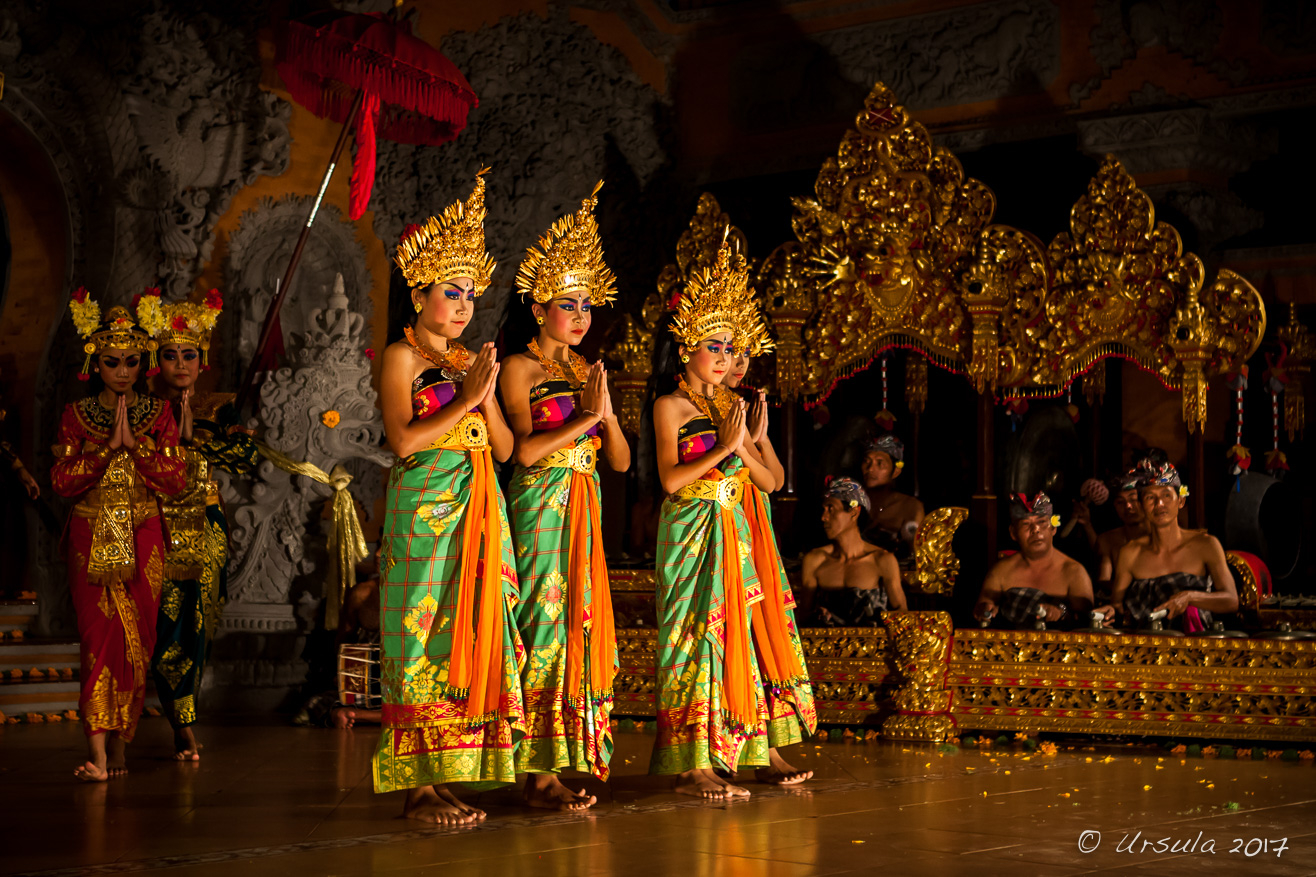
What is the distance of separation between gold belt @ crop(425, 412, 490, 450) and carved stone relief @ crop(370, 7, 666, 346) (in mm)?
4555

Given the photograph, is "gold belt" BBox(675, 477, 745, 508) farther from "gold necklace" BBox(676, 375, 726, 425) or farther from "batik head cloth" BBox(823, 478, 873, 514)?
"batik head cloth" BBox(823, 478, 873, 514)

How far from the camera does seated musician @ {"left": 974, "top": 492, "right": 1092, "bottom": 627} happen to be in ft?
21.3

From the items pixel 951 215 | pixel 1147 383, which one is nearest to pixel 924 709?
pixel 951 215

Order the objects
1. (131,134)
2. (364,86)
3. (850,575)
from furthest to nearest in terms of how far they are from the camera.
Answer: (131,134)
(364,86)
(850,575)

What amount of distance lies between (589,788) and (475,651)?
0.85 meters

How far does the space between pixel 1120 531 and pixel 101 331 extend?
182 inches

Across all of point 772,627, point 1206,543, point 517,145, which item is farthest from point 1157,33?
point 772,627

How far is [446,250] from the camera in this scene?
4.48 m

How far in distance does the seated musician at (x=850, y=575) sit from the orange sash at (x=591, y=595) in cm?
222

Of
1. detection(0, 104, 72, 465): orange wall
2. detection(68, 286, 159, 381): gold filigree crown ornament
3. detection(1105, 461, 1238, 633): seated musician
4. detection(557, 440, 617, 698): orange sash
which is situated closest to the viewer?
detection(557, 440, 617, 698): orange sash

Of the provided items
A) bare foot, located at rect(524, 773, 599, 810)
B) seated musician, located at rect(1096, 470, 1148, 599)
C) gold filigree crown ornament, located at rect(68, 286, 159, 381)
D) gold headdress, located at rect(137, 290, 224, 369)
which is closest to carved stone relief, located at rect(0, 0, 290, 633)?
gold headdress, located at rect(137, 290, 224, 369)

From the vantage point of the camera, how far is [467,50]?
8.91m

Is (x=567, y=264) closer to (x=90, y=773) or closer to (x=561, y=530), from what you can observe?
(x=561, y=530)

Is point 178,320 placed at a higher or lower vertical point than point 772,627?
higher
